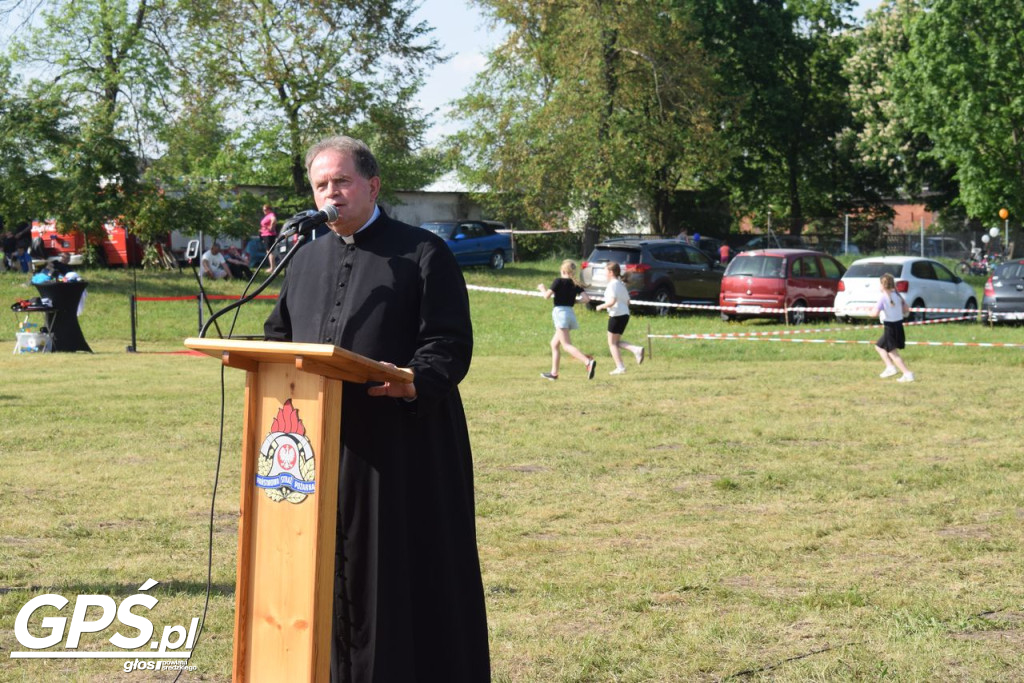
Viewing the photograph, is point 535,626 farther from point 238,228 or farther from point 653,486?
point 238,228

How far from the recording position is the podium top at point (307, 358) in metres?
3.57

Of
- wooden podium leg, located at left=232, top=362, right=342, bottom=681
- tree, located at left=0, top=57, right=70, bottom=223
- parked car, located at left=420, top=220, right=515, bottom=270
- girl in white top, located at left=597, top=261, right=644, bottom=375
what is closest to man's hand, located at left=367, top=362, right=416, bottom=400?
wooden podium leg, located at left=232, top=362, right=342, bottom=681

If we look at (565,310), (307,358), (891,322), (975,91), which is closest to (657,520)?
(307,358)

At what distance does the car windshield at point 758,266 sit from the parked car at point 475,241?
490 inches

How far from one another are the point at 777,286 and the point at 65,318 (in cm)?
1446

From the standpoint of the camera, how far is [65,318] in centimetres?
2341

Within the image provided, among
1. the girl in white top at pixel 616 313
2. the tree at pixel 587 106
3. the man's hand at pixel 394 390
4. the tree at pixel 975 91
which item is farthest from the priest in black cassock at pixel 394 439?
the tree at pixel 975 91

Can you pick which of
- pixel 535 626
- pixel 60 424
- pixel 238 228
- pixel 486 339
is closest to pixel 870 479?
pixel 535 626

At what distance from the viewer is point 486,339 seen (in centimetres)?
2705

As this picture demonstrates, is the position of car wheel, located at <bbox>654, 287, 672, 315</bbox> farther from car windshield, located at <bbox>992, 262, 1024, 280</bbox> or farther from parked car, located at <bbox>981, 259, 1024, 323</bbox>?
car windshield, located at <bbox>992, 262, 1024, 280</bbox>

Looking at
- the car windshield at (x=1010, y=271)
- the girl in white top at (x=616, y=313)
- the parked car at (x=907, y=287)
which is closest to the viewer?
the girl in white top at (x=616, y=313)

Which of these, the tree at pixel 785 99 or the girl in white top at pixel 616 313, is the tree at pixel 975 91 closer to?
the tree at pixel 785 99

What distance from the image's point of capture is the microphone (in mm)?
4109

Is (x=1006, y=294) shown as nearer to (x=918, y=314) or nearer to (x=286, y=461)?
(x=918, y=314)
